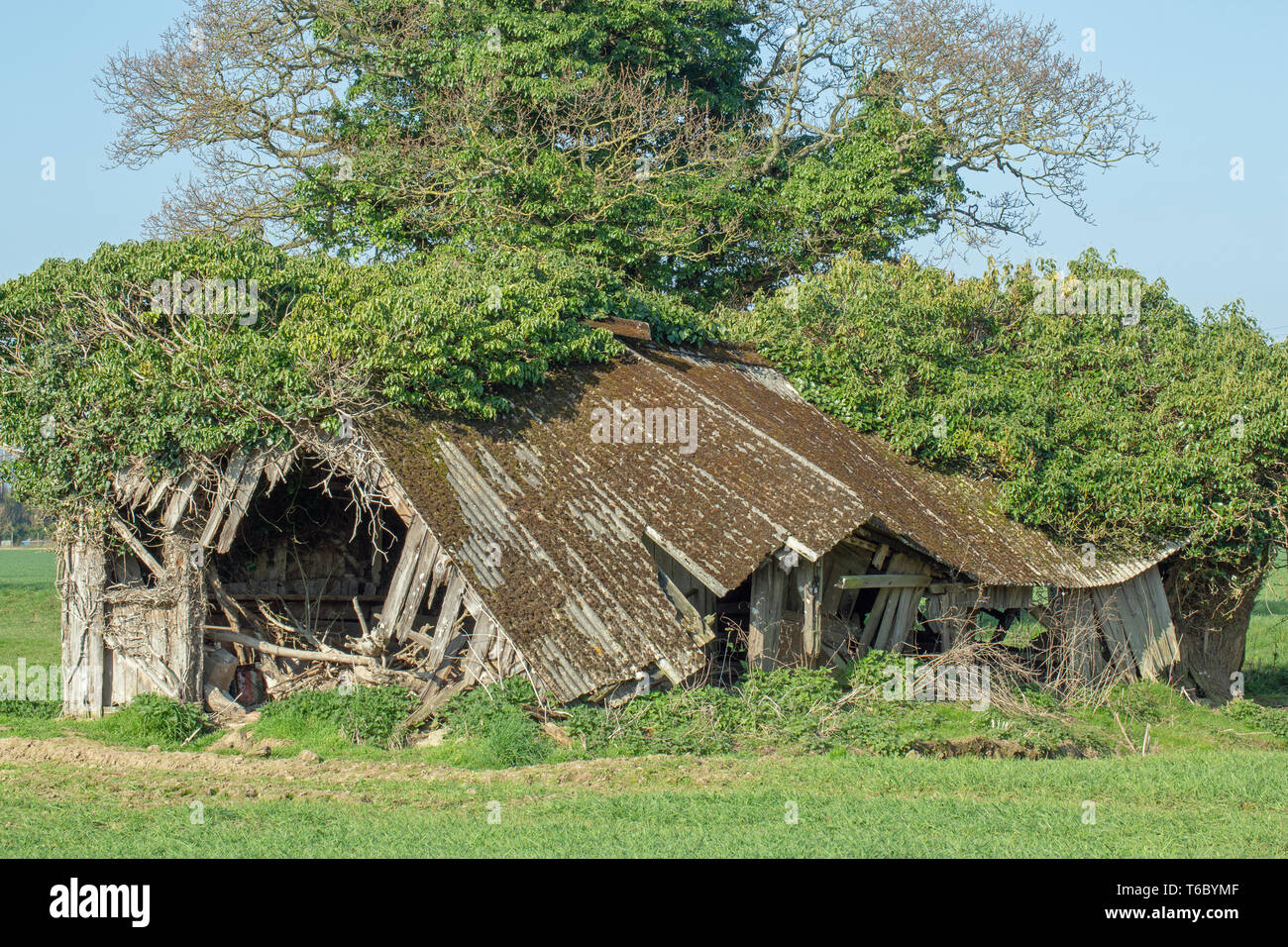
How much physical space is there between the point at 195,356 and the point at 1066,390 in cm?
1351

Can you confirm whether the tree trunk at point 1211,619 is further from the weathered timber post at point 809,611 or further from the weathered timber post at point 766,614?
the weathered timber post at point 766,614

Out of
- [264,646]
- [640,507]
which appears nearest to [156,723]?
[264,646]

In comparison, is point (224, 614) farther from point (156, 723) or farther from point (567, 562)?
point (567, 562)

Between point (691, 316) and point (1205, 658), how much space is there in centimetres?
1097

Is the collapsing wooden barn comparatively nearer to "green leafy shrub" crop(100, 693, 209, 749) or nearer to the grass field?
"green leafy shrub" crop(100, 693, 209, 749)

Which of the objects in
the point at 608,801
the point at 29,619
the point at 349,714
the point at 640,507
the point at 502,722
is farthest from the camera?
the point at 29,619

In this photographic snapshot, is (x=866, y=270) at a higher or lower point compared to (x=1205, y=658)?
higher

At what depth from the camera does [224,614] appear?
16359 millimetres

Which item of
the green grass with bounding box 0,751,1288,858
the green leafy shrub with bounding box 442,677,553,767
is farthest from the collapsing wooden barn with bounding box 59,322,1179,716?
the green grass with bounding box 0,751,1288,858

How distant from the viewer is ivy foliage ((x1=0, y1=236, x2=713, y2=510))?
45.1 ft

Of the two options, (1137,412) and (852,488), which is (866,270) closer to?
(1137,412)
